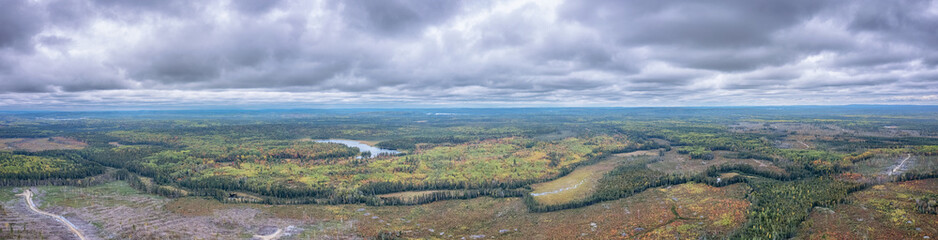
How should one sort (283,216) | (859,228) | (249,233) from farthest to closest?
(283,216)
(249,233)
(859,228)

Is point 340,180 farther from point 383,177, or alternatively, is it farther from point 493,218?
point 493,218

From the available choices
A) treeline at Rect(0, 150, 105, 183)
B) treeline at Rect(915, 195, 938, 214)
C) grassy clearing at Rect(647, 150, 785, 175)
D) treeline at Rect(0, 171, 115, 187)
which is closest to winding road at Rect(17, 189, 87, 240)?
treeline at Rect(0, 171, 115, 187)

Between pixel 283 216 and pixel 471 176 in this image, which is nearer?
pixel 283 216

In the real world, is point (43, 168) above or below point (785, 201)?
below

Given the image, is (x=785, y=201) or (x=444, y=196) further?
(x=444, y=196)

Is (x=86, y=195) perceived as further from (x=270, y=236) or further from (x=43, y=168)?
(x=270, y=236)

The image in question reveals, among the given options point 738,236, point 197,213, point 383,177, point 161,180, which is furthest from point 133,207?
point 738,236

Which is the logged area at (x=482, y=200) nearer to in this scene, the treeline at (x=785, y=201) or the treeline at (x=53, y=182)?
the treeline at (x=785, y=201)

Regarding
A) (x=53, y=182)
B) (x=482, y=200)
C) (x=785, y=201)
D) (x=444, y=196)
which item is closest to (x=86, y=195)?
(x=53, y=182)
